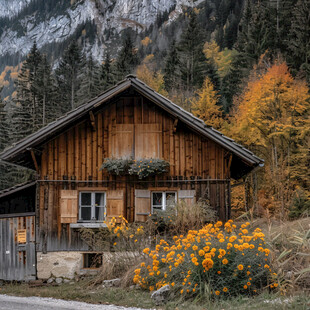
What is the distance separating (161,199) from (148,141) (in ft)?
6.78

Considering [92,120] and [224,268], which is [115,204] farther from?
[224,268]

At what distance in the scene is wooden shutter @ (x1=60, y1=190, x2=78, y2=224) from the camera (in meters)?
12.5

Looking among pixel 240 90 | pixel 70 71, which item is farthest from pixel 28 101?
pixel 240 90

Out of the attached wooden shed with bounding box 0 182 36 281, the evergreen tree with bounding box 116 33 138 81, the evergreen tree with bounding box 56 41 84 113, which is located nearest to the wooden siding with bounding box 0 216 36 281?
the attached wooden shed with bounding box 0 182 36 281

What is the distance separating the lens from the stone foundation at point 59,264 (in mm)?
12336

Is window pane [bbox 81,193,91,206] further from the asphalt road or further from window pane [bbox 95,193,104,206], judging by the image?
the asphalt road

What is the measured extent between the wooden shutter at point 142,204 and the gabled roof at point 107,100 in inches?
109

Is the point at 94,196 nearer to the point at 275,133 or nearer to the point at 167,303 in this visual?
the point at 167,303

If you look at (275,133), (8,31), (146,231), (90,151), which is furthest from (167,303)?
(8,31)

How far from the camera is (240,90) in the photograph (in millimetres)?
32594

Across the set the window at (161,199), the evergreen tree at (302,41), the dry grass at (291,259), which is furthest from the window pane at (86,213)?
the evergreen tree at (302,41)

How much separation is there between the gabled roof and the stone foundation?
3.50 m

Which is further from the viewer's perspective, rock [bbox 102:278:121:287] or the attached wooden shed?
the attached wooden shed

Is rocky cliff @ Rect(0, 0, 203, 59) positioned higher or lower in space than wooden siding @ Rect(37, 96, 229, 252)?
higher
